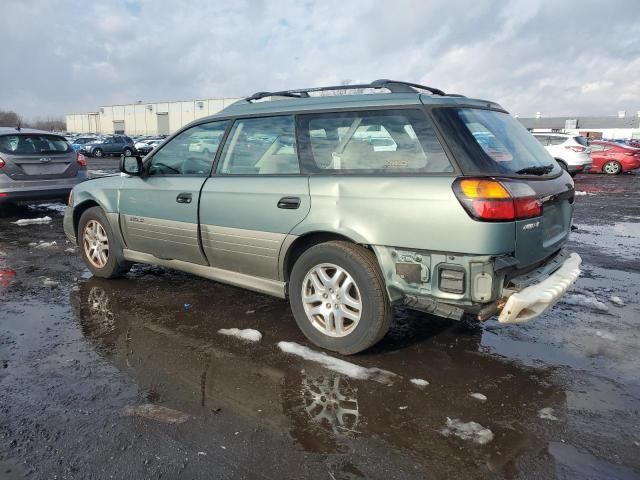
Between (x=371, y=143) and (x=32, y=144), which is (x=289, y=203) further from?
(x=32, y=144)

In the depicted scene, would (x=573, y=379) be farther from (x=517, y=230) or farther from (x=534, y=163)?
(x=534, y=163)

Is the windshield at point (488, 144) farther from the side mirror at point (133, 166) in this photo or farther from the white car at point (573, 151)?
the white car at point (573, 151)

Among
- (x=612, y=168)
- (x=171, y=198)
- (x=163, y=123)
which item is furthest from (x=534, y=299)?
(x=163, y=123)

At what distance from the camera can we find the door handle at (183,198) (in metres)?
4.41

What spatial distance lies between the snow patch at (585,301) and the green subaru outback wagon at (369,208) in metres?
1.05

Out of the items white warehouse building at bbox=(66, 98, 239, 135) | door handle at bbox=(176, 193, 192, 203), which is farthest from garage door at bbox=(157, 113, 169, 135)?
door handle at bbox=(176, 193, 192, 203)

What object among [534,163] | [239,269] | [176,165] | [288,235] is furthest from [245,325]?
[534,163]

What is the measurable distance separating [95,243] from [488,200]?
13.8ft

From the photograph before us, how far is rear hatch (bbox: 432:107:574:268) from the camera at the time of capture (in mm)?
2996

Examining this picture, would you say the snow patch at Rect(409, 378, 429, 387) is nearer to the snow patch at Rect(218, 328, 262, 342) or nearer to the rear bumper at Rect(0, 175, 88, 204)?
the snow patch at Rect(218, 328, 262, 342)

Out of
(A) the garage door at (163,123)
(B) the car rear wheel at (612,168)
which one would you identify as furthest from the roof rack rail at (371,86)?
(A) the garage door at (163,123)

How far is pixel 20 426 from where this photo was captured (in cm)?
277

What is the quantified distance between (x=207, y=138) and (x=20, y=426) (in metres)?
2.64

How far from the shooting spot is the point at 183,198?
4453 mm
